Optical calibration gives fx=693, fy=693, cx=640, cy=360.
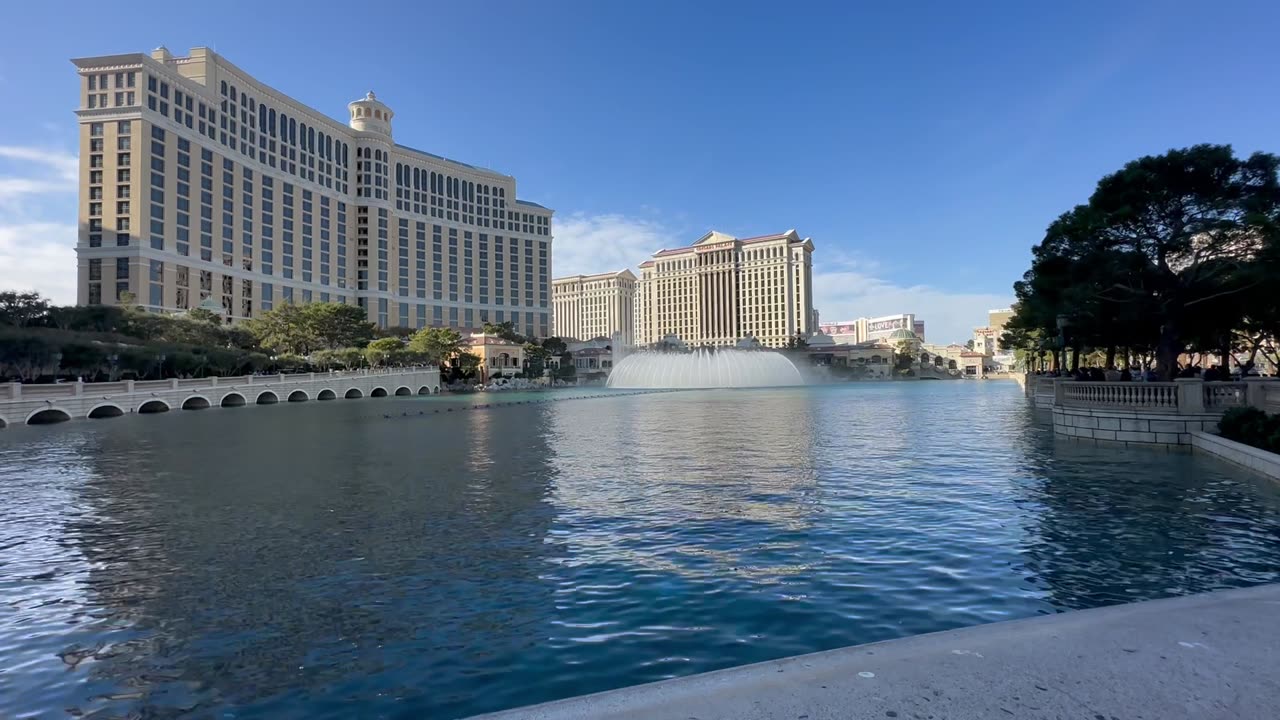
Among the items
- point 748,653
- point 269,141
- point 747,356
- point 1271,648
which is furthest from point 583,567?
point 269,141

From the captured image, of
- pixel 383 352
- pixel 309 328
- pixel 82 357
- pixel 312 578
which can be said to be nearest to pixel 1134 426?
pixel 312 578

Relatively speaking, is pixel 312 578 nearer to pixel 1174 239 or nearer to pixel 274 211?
pixel 1174 239

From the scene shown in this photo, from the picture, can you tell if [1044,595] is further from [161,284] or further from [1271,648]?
[161,284]

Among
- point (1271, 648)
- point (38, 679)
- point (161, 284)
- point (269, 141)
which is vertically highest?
point (269, 141)

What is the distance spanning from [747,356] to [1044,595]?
88072 millimetres

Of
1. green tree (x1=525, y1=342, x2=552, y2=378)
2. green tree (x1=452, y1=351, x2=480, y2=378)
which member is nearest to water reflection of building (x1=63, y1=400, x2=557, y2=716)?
green tree (x1=452, y1=351, x2=480, y2=378)

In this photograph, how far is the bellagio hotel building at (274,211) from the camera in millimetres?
96688

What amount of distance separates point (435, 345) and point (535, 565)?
94.4 meters

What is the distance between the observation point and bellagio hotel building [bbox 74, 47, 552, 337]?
317 feet

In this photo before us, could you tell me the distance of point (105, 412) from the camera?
150 ft

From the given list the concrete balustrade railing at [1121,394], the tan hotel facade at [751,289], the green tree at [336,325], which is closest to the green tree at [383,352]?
the green tree at [336,325]

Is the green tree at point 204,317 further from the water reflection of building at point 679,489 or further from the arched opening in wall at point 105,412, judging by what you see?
the water reflection of building at point 679,489

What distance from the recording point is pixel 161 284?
98.3 m

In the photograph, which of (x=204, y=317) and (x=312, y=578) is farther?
(x=204, y=317)
